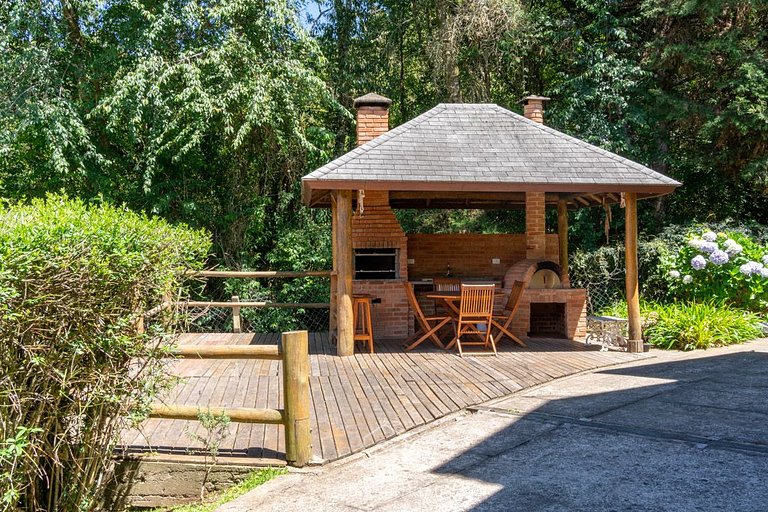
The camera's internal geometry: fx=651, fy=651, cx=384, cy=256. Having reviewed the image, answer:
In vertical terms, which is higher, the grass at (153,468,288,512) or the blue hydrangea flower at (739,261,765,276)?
the blue hydrangea flower at (739,261,765,276)

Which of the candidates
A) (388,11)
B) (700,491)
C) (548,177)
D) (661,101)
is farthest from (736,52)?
(700,491)

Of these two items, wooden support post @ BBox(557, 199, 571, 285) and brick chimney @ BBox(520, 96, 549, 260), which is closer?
brick chimney @ BBox(520, 96, 549, 260)

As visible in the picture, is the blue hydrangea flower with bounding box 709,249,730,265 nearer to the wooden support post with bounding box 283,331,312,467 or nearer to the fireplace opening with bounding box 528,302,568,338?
the fireplace opening with bounding box 528,302,568,338

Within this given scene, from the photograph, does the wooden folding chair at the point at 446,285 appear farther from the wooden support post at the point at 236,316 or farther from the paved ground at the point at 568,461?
the paved ground at the point at 568,461

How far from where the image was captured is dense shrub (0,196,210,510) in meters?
3.32

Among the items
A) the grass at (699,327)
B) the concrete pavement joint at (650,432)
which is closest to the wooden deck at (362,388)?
the concrete pavement joint at (650,432)

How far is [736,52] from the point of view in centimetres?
1270

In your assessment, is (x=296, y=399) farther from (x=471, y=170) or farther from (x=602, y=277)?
(x=602, y=277)

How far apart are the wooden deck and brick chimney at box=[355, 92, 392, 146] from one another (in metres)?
3.52

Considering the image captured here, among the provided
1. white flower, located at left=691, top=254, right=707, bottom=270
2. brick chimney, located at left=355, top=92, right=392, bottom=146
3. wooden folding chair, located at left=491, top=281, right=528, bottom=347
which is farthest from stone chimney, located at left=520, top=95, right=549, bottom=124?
wooden folding chair, located at left=491, top=281, right=528, bottom=347

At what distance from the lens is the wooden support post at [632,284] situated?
8.83 metres

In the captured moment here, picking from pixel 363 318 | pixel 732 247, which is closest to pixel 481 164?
pixel 363 318

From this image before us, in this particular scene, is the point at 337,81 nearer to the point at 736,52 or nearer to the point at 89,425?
the point at 736,52

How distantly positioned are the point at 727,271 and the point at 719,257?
1.33ft
